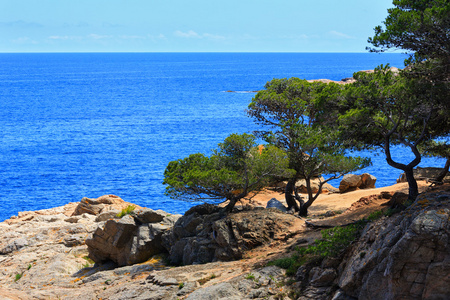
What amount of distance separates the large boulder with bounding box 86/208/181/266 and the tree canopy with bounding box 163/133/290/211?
2.52 metres

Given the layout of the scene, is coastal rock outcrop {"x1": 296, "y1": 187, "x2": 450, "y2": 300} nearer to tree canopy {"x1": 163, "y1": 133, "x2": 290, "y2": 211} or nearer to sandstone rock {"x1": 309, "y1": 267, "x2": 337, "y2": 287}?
sandstone rock {"x1": 309, "y1": 267, "x2": 337, "y2": 287}

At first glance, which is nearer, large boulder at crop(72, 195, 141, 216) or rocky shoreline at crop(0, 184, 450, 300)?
rocky shoreline at crop(0, 184, 450, 300)

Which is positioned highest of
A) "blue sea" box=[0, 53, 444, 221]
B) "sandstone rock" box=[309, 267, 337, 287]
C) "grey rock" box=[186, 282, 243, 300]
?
"sandstone rock" box=[309, 267, 337, 287]

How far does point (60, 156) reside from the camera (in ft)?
230

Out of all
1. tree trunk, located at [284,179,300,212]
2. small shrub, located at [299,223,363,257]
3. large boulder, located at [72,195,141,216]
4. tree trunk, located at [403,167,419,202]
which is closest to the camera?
small shrub, located at [299,223,363,257]

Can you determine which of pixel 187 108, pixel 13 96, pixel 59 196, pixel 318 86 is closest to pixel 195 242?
pixel 318 86

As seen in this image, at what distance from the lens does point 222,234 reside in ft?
73.6

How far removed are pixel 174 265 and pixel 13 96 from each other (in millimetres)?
145815

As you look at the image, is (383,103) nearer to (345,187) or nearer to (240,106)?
(345,187)

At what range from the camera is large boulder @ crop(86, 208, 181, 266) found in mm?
26188

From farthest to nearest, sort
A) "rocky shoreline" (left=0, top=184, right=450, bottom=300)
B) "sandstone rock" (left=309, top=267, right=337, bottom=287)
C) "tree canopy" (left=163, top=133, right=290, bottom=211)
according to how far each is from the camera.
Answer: "tree canopy" (left=163, top=133, right=290, bottom=211) < "sandstone rock" (left=309, top=267, right=337, bottom=287) < "rocky shoreline" (left=0, top=184, right=450, bottom=300)

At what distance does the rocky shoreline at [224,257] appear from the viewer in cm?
1286

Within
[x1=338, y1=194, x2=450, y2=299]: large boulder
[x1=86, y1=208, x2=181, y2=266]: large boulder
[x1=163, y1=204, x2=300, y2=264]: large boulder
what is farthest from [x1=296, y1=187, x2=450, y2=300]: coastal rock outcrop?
[x1=86, y1=208, x2=181, y2=266]: large boulder

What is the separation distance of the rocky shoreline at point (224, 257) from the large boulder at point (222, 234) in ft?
0.18
